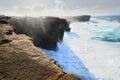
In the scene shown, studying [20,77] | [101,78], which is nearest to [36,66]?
[20,77]

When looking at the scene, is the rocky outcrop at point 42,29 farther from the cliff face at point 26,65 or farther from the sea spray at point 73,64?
the cliff face at point 26,65

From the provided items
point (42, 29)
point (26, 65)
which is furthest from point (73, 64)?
point (26, 65)

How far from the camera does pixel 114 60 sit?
1834 cm

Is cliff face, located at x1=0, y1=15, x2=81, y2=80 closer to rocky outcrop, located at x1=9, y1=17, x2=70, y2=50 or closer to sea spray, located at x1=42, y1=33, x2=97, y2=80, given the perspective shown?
sea spray, located at x1=42, y1=33, x2=97, y2=80

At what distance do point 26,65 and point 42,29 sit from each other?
15.8m

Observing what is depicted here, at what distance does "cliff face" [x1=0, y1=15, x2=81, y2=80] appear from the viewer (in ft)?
16.1

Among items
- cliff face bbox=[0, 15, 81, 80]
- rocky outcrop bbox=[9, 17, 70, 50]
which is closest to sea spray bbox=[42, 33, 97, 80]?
rocky outcrop bbox=[9, 17, 70, 50]

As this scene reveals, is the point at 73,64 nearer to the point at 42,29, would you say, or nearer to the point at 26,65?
the point at 42,29

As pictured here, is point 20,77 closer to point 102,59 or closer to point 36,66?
point 36,66

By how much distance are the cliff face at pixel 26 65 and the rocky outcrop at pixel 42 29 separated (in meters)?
12.9

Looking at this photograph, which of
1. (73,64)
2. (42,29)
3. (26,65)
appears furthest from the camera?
(42,29)

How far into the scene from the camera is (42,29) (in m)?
21.1

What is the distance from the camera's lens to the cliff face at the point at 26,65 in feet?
16.1

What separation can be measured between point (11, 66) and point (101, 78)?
10.3 metres
